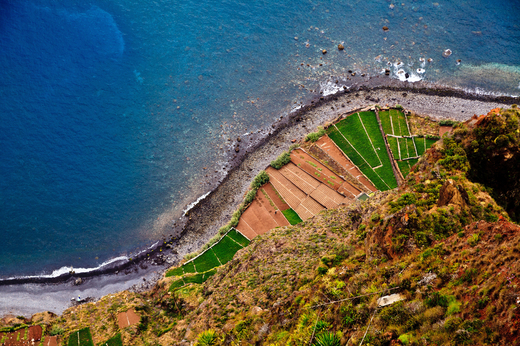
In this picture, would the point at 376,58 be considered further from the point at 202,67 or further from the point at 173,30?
the point at 173,30

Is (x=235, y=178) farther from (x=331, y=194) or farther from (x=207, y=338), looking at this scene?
(x=207, y=338)

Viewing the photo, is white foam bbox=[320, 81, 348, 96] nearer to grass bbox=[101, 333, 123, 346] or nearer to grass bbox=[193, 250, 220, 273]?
grass bbox=[193, 250, 220, 273]

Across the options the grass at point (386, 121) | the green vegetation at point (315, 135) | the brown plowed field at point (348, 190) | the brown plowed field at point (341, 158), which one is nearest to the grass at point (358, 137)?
the brown plowed field at point (341, 158)

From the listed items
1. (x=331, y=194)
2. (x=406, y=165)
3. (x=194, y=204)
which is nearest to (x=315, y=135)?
(x=331, y=194)

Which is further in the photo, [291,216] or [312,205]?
[291,216]

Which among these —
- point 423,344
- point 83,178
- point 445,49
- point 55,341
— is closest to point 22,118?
point 83,178

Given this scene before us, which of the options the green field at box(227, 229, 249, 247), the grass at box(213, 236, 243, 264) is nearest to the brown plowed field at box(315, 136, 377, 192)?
the green field at box(227, 229, 249, 247)
